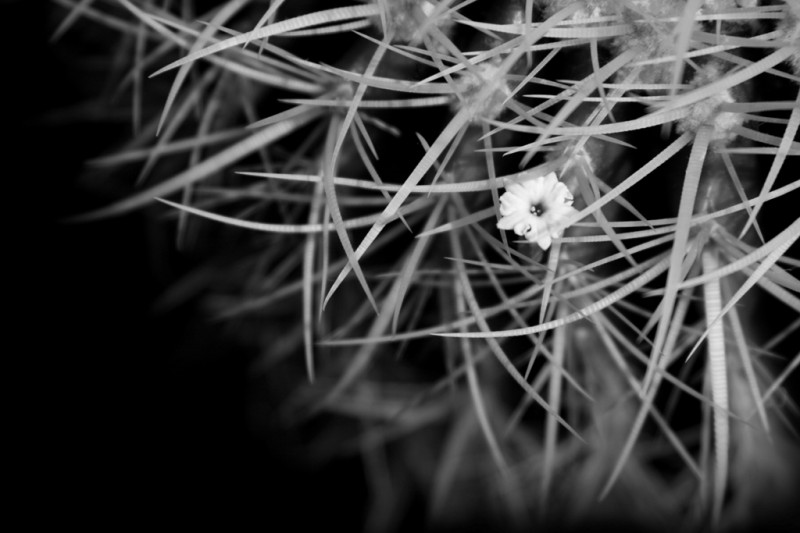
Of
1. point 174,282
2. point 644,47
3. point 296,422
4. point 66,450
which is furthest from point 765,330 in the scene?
point 66,450

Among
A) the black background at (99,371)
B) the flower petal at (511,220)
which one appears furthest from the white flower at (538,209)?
the black background at (99,371)

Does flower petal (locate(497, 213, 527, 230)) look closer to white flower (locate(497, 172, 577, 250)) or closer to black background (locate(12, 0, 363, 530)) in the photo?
white flower (locate(497, 172, 577, 250))

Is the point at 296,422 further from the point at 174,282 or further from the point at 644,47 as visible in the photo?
the point at 644,47

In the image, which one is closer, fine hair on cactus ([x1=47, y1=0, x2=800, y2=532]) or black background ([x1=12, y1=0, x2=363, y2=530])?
fine hair on cactus ([x1=47, y1=0, x2=800, y2=532])

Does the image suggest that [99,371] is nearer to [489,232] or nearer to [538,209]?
[489,232]

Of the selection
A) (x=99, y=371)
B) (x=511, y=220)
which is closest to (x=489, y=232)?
(x=511, y=220)

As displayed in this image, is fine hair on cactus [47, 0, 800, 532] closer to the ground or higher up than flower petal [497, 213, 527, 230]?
higher up

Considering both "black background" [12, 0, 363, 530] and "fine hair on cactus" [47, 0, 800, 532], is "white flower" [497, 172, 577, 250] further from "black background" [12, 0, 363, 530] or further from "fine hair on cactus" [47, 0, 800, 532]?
"black background" [12, 0, 363, 530]

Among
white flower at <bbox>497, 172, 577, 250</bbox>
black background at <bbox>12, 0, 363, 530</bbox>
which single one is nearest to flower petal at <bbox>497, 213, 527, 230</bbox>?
white flower at <bbox>497, 172, 577, 250</bbox>
